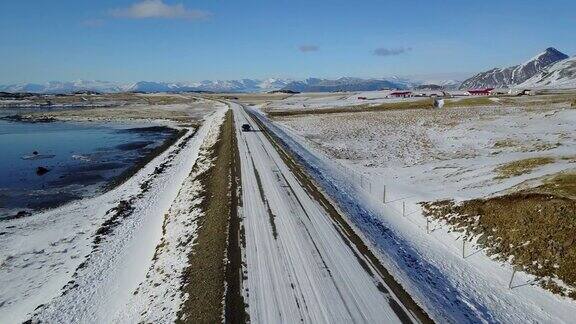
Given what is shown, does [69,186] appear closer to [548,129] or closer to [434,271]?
[434,271]

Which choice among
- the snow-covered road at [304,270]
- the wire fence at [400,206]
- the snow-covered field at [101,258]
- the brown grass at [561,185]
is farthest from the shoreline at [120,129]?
the brown grass at [561,185]

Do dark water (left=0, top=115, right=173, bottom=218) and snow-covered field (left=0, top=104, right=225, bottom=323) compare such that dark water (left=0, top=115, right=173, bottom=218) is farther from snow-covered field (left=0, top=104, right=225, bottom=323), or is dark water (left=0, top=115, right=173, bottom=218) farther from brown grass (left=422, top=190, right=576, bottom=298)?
brown grass (left=422, top=190, right=576, bottom=298)

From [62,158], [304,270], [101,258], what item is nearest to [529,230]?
[304,270]

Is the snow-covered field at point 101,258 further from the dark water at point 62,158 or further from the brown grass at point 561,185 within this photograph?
the brown grass at point 561,185

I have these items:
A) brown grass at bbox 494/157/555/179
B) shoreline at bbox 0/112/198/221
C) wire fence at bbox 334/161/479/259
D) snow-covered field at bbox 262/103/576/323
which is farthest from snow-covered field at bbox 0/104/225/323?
brown grass at bbox 494/157/555/179

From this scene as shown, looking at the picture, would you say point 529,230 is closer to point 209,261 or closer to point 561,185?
point 561,185

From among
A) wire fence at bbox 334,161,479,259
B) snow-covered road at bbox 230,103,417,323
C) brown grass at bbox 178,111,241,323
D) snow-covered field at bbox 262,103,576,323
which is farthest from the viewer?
wire fence at bbox 334,161,479,259

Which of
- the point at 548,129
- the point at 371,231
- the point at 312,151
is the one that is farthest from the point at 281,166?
the point at 548,129
